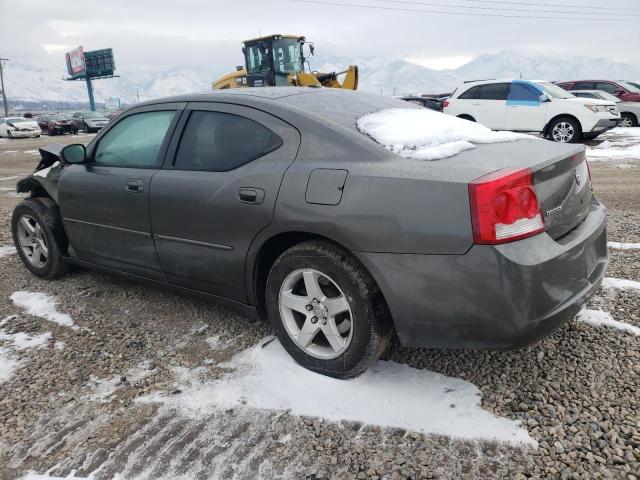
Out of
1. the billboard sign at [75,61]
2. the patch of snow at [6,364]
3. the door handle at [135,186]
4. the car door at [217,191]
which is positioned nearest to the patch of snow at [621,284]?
the car door at [217,191]

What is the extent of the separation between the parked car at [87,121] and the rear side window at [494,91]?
75.5 feet

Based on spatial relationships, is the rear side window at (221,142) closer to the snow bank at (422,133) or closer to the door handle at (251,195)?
the door handle at (251,195)

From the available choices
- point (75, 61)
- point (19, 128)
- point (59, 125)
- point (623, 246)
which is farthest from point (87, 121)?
point (75, 61)

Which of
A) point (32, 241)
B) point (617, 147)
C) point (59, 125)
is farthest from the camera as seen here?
point (59, 125)

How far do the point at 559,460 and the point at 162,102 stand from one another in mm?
→ 3019

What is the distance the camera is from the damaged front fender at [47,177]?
4.08m

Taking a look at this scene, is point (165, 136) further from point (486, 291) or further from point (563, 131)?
point (563, 131)

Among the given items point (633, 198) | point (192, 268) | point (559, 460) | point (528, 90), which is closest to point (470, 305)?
point (559, 460)

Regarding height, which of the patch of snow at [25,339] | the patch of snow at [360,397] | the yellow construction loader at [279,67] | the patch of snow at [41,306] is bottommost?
the patch of snow at [360,397]

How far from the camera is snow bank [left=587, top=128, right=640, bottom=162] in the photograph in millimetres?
10828

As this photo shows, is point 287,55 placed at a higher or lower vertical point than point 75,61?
lower

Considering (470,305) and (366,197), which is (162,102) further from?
(470,305)

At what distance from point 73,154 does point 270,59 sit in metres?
11.9

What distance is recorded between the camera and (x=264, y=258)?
2820 millimetres
